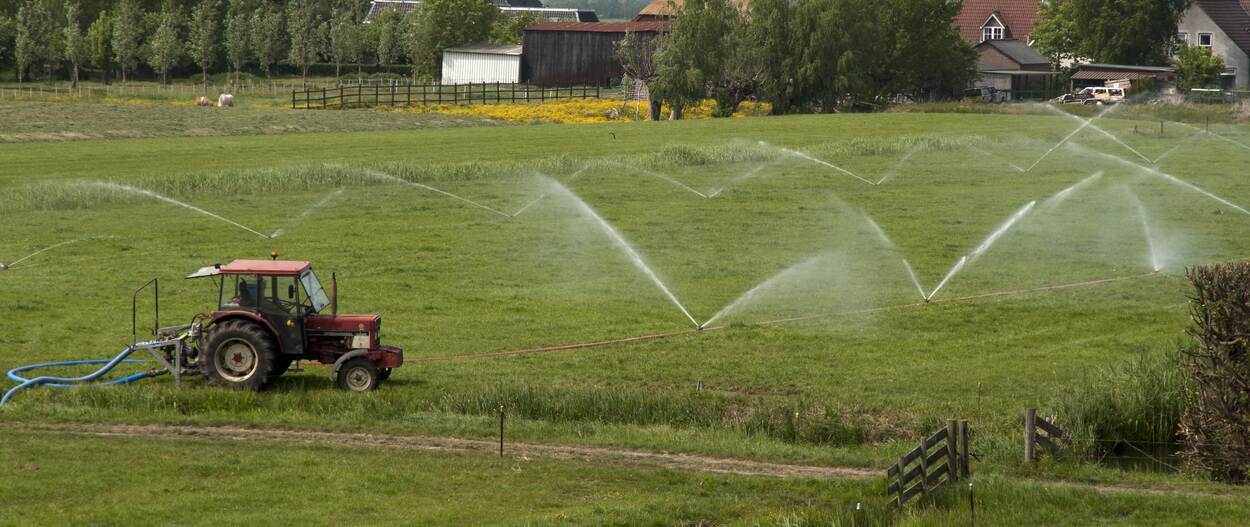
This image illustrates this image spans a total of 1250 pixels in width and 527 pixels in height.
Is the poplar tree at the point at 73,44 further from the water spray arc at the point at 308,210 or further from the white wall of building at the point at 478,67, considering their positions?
the water spray arc at the point at 308,210

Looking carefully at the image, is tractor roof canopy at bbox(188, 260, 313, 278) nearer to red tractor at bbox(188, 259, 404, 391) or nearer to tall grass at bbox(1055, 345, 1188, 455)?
red tractor at bbox(188, 259, 404, 391)

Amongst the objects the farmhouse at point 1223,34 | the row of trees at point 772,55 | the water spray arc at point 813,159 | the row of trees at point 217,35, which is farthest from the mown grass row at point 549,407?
the farmhouse at point 1223,34

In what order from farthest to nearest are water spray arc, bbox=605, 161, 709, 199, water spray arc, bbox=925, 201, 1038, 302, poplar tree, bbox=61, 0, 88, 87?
poplar tree, bbox=61, 0, 88, 87 < water spray arc, bbox=605, 161, 709, 199 < water spray arc, bbox=925, 201, 1038, 302

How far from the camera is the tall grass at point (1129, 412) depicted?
2655 centimetres

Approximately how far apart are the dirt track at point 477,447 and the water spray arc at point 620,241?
11.8 metres

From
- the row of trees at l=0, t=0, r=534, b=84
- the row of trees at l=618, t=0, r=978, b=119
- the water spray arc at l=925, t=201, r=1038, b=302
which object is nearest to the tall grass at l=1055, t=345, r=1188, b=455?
the water spray arc at l=925, t=201, r=1038, b=302

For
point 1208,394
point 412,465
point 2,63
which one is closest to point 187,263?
point 412,465

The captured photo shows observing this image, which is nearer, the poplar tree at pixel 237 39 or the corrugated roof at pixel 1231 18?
the corrugated roof at pixel 1231 18

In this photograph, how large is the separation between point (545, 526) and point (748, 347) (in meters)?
13.9

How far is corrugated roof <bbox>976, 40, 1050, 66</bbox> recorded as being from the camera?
145125mm

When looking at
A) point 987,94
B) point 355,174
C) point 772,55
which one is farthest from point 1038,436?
point 987,94

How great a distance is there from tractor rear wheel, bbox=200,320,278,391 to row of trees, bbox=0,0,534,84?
4944 inches

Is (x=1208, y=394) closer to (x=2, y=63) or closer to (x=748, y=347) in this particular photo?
(x=748, y=347)

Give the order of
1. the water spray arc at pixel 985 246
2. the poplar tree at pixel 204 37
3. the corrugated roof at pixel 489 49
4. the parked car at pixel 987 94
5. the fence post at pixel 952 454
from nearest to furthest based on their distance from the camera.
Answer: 1. the fence post at pixel 952 454
2. the water spray arc at pixel 985 246
3. the parked car at pixel 987 94
4. the corrugated roof at pixel 489 49
5. the poplar tree at pixel 204 37
